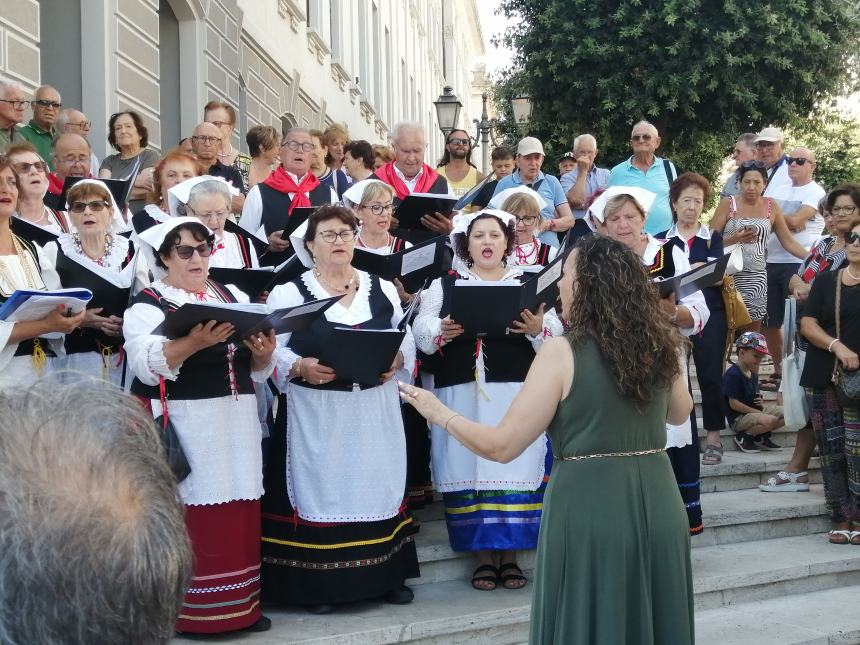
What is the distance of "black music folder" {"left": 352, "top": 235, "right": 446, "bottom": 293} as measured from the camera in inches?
237

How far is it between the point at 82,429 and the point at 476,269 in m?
4.66

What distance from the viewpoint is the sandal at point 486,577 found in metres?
5.75

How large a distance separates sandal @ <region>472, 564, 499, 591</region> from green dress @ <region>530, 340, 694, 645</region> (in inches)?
79.4

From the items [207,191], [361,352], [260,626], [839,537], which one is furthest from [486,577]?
[839,537]

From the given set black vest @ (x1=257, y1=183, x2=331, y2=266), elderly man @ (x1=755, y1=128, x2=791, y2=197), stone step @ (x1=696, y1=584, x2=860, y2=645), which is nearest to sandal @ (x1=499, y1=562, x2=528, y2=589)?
stone step @ (x1=696, y1=584, x2=860, y2=645)

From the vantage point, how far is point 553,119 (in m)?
19.8

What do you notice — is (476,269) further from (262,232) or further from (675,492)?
(675,492)

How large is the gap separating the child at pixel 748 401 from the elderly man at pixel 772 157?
2.25 m

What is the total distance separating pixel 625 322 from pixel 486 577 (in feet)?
8.34

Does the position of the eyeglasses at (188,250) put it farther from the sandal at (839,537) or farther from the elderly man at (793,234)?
the elderly man at (793,234)

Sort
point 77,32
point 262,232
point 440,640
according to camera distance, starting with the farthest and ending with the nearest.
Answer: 1. point 77,32
2. point 262,232
3. point 440,640

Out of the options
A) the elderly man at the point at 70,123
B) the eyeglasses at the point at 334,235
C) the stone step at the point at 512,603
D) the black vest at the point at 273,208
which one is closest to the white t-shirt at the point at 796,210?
the stone step at the point at 512,603

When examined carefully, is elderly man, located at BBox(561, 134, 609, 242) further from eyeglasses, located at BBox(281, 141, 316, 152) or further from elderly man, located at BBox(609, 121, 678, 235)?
eyeglasses, located at BBox(281, 141, 316, 152)

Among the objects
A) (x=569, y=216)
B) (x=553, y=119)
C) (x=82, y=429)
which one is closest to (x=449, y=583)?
(x=569, y=216)
